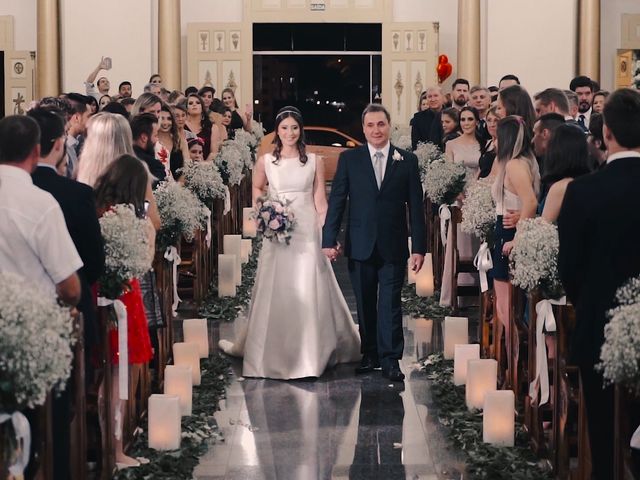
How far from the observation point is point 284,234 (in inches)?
395

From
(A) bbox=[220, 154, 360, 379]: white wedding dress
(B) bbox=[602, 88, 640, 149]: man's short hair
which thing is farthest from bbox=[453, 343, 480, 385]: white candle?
(B) bbox=[602, 88, 640, 149]: man's short hair

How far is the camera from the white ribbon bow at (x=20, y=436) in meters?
4.77

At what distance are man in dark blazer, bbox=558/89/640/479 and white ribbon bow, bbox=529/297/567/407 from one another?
147 centimetres

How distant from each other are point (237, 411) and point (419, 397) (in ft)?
4.26

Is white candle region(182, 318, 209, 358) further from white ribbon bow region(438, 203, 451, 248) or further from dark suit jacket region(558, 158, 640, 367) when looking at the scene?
dark suit jacket region(558, 158, 640, 367)

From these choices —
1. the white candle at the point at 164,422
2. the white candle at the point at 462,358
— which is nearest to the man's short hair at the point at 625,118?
the white candle at the point at 164,422

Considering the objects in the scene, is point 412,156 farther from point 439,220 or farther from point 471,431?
point 439,220

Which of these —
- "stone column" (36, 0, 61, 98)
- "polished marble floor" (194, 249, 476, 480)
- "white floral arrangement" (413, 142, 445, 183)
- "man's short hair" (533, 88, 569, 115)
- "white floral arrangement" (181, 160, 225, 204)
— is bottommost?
"polished marble floor" (194, 249, 476, 480)

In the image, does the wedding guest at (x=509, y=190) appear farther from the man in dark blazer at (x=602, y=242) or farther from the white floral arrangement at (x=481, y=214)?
the man in dark blazer at (x=602, y=242)

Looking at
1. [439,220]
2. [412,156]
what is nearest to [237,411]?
[412,156]

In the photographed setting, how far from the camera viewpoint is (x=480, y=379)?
8461mm

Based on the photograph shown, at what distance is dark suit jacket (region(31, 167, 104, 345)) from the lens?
607 cm

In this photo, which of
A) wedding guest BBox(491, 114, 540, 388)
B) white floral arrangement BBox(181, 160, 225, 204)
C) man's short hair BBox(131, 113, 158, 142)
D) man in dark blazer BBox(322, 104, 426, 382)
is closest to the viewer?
wedding guest BBox(491, 114, 540, 388)

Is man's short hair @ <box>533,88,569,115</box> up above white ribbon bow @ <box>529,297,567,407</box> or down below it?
above
